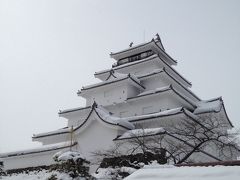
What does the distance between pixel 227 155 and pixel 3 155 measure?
1973cm

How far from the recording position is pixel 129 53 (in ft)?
116

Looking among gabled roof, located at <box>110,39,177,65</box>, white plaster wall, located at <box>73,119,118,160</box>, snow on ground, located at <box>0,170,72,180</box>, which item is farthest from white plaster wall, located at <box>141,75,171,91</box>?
snow on ground, located at <box>0,170,72,180</box>

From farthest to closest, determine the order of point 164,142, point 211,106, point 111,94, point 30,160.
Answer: point 111,94, point 211,106, point 30,160, point 164,142

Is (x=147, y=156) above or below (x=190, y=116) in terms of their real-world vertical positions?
below

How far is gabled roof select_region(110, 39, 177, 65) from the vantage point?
112 feet

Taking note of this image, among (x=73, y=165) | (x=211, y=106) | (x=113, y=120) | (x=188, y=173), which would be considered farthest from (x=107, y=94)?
(x=188, y=173)

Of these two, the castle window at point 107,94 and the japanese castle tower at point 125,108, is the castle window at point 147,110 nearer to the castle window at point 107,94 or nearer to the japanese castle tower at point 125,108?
the japanese castle tower at point 125,108

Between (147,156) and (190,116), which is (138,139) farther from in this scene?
(190,116)

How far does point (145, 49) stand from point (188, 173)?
2829 cm

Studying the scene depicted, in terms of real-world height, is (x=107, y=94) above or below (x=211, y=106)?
above

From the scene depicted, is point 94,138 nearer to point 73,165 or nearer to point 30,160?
point 30,160

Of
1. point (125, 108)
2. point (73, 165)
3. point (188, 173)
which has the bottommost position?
point (188, 173)

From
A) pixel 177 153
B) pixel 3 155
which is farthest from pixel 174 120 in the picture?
pixel 3 155

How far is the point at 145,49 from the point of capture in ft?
114
